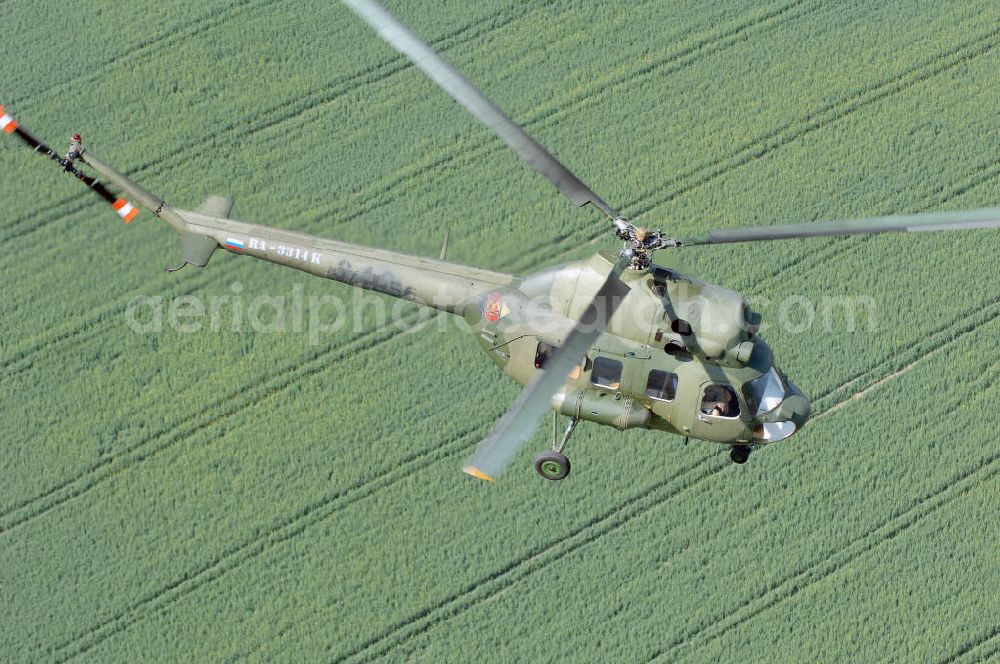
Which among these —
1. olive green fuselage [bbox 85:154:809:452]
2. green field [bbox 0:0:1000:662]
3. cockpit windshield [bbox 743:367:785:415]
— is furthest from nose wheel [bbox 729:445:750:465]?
cockpit windshield [bbox 743:367:785:415]

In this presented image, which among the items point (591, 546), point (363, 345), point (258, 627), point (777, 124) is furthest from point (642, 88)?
point (258, 627)

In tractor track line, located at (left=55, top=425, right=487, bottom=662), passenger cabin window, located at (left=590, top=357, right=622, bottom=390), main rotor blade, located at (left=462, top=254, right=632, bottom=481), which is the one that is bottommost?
main rotor blade, located at (left=462, top=254, right=632, bottom=481)

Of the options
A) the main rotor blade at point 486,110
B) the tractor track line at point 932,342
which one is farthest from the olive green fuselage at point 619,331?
the tractor track line at point 932,342

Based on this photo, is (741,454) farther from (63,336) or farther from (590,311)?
(63,336)

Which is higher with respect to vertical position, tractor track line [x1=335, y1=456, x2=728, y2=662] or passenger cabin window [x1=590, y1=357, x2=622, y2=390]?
passenger cabin window [x1=590, y1=357, x2=622, y2=390]

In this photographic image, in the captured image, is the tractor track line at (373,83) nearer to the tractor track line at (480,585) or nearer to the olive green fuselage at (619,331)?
the olive green fuselage at (619,331)

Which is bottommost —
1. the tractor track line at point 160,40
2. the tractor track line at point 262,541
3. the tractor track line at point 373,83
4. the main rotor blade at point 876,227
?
the main rotor blade at point 876,227

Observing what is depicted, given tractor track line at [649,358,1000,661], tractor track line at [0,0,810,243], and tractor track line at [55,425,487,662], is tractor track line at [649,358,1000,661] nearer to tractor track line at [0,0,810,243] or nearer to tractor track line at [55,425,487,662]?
tractor track line at [55,425,487,662]

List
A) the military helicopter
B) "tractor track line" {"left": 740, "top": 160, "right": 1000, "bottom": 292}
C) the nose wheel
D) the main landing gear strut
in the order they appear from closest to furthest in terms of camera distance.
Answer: the military helicopter, the main landing gear strut, the nose wheel, "tractor track line" {"left": 740, "top": 160, "right": 1000, "bottom": 292}
